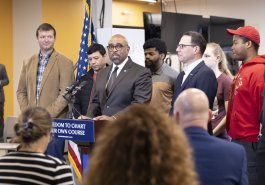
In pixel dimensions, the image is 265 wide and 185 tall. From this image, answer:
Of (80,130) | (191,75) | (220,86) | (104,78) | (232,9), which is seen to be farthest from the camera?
(232,9)

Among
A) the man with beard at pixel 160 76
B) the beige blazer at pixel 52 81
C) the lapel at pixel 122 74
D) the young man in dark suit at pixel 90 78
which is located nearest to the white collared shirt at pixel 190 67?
the lapel at pixel 122 74

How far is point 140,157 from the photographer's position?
121cm

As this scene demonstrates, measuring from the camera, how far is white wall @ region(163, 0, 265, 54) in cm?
1115

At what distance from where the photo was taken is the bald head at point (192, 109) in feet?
7.98

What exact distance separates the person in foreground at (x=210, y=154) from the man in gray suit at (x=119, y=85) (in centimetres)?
195

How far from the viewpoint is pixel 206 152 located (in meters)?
2.30

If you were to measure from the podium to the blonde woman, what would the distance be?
1.31 meters

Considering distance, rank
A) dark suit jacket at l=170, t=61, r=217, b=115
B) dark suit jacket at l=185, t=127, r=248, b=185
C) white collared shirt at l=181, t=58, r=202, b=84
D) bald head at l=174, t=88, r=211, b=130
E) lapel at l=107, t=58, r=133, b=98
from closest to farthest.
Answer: dark suit jacket at l=185, t=127, r=248, b=185 → bald head at l=174, t=88, r=211, b=130 → dark suit jacket at l=170, t=61, r=217, b=115 → white collared shirt at l=181, t=58, r=202, b=84 → lapel at l=107, t=58, r=133, b=98

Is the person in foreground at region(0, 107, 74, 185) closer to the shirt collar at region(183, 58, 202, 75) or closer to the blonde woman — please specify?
the shirt collar at region(183, 58, 202, 75)

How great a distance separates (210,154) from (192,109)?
26cm

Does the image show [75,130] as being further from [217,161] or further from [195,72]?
[217,161]

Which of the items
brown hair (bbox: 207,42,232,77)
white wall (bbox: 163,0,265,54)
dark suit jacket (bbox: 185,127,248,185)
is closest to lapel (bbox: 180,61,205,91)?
brown hair (bbox: 207,42,232,77)

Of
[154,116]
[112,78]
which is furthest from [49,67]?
[154,116]

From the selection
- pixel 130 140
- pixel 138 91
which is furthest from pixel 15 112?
pixel 130 140
